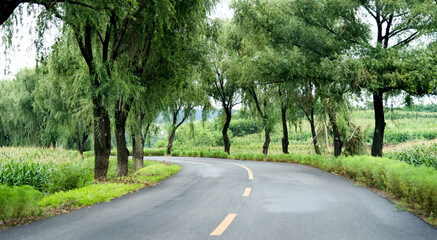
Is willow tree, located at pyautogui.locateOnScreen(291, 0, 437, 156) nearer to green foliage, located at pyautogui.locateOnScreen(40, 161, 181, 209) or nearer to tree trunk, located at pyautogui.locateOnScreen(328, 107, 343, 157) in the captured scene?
tree trunk, located at pyautogui.locateOnScreen(328, 107, 343, 157)

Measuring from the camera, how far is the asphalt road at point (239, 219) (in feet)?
16.0

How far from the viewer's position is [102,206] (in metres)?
7.55

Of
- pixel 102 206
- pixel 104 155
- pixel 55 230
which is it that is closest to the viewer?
pixel 55 230

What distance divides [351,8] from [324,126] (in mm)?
6258

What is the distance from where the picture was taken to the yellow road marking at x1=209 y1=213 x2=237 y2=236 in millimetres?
4868

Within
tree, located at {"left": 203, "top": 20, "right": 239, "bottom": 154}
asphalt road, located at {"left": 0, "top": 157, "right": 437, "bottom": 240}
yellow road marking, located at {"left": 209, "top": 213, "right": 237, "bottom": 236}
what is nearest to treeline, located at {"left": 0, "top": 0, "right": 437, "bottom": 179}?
asphalt road, located at {"left": 0, "top": 157, "right": 437, "bottom": 240}

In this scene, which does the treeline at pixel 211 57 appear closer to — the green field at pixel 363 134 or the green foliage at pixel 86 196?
the green field at pixel 363 134

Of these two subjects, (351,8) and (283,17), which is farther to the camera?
(283,17)

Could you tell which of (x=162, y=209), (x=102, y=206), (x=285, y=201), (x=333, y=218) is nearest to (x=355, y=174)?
(x=285, y=201)

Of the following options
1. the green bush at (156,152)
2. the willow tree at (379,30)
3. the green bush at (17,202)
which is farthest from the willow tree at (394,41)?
the green bush at (156,152)

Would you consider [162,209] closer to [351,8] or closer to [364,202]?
[364,202]

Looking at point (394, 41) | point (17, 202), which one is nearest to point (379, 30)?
point (394, 41)

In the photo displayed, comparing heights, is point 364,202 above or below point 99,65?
below

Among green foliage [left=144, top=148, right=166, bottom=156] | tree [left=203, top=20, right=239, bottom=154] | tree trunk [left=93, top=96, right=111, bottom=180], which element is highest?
tree [left=203, top=20, right=239, bottom=154]
